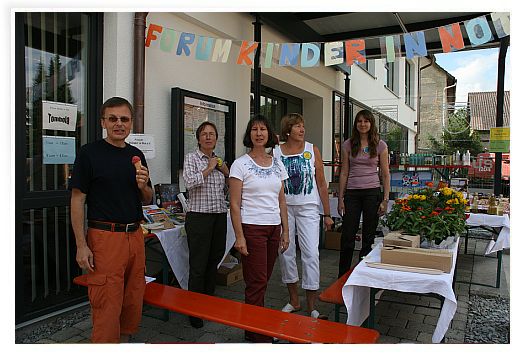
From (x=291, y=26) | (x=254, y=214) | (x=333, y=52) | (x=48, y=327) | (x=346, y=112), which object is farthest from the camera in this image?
(x=346, y=112)

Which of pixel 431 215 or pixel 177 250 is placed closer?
pixel 431 215

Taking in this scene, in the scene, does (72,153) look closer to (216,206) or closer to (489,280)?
(216,206)

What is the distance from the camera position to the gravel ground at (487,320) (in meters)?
3.30

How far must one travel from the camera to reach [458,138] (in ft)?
28.7

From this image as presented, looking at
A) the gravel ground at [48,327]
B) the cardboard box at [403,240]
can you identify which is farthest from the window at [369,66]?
the gravel ground at [48,327]

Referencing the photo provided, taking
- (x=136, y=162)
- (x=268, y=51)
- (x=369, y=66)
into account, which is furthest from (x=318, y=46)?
(x=369, y=66)

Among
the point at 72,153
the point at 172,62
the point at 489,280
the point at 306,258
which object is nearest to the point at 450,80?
the point at 489,280

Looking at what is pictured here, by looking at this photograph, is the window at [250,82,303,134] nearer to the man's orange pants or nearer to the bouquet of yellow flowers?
the bouquet of yellow flowers

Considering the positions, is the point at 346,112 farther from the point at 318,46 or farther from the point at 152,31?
the point at 152,31

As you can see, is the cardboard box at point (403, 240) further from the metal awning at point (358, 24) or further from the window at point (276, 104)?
the window at point (276, 104)

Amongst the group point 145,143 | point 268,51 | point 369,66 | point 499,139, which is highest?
point 369,66

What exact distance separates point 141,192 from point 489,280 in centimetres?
408

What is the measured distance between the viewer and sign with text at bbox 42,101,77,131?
344 centimetres

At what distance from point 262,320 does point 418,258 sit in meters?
0.97
